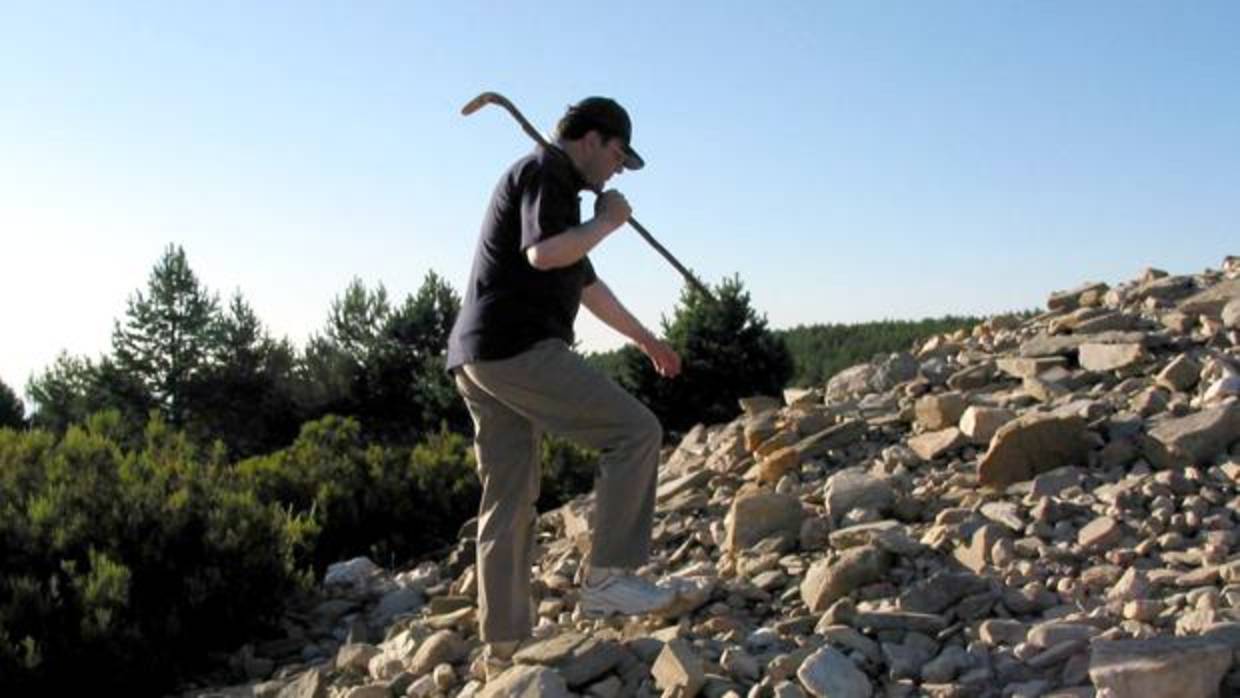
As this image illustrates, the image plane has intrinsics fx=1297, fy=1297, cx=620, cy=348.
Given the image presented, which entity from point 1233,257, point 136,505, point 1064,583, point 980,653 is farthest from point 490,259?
point 1233,257

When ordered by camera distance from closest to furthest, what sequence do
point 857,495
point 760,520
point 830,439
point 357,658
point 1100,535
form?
point 1100,535
point 357,658
point 760,520
point 857,495
point 830,439

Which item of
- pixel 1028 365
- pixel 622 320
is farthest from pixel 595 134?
pixel 1028 365

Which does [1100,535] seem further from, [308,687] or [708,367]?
[708,367]

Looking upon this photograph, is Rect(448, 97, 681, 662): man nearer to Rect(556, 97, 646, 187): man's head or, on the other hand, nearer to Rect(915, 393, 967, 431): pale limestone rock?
Rect(556, 97, 646, 187): man's head

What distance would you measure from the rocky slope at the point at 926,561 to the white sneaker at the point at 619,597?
0.34 ft

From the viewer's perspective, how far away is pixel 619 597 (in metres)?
3.99

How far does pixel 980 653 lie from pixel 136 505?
3.79 meters

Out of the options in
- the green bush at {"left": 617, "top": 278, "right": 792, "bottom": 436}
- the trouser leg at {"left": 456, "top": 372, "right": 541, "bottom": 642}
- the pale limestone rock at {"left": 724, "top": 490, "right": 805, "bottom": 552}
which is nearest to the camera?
the trouser leg at {"left": 456, "top": 372, "right": 541, "bottom": 642}

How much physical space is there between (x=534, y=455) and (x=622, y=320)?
52 cm

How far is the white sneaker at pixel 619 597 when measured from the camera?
157 inches

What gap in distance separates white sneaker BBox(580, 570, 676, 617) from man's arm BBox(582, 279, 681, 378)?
664mm

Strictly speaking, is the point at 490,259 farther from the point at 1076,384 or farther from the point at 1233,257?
the point at 1233,257

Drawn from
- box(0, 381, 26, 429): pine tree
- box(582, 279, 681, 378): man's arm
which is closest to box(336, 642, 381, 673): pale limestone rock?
box(582, 279, 681, 378): man's arm

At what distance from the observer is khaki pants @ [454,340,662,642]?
3707 millimetres
